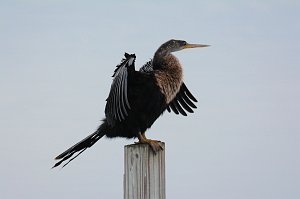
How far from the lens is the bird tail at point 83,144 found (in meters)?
4.63

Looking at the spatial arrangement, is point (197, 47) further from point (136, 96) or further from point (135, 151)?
point (135, 151)

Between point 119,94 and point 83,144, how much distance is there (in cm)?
55

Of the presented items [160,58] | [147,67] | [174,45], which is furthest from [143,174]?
[174,45]

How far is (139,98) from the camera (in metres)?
4.88

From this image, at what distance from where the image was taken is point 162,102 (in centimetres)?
502

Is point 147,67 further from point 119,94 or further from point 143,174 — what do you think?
point 143,174

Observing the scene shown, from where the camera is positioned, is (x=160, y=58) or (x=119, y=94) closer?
(x=119, y=94)

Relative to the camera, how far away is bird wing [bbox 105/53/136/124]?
4551 millimetres

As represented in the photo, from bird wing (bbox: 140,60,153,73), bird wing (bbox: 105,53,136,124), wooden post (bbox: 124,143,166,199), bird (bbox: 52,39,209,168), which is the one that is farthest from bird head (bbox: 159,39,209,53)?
wooden post (bbox: 124,143,166,199)

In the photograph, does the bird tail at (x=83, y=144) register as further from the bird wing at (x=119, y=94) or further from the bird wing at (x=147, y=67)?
the bird wing at (x=147, y=67)

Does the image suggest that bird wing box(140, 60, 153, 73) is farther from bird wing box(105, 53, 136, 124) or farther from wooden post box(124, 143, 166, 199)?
wooden post box(124, 143, 166, 199)

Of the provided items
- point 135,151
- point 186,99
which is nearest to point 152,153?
point 135,151

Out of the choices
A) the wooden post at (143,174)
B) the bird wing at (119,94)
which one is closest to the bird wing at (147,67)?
the bird wing at (119,94)

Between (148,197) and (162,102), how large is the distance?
1994mm
